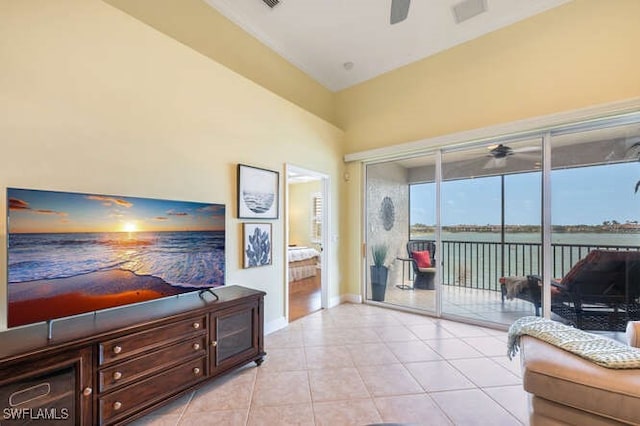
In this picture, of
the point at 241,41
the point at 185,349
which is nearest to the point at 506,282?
the point at 185,349

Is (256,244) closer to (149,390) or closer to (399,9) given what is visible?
(149,390)

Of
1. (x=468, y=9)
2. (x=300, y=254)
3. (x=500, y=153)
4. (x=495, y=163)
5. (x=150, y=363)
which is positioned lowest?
(x=150, y=363)

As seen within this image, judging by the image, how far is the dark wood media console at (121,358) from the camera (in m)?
1.41

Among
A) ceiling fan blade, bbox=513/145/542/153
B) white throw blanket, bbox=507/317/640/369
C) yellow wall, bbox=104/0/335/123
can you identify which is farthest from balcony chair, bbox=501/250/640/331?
yellow wall, bbox=104/0/335/123

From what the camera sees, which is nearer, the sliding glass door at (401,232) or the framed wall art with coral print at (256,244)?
the framed wall art with coral print at (256,244)

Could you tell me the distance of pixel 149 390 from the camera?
1.86 m

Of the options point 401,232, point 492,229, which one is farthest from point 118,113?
point 492,229

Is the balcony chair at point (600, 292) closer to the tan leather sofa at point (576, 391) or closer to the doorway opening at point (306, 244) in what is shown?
the tan leather sofa at point (576, 391)

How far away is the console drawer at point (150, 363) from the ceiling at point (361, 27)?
371cm

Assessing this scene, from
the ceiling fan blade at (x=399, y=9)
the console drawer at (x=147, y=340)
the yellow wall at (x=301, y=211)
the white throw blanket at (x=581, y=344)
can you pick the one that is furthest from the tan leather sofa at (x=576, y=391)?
the yellow wall at (x=301, y=211)

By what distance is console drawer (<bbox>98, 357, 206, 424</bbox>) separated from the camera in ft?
5.48

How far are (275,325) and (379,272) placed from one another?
203 centimetres

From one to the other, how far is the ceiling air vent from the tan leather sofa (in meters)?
3.67

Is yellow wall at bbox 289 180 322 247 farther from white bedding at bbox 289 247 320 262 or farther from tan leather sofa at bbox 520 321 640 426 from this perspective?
tan leather sofa at bbox 520 321 640 426
